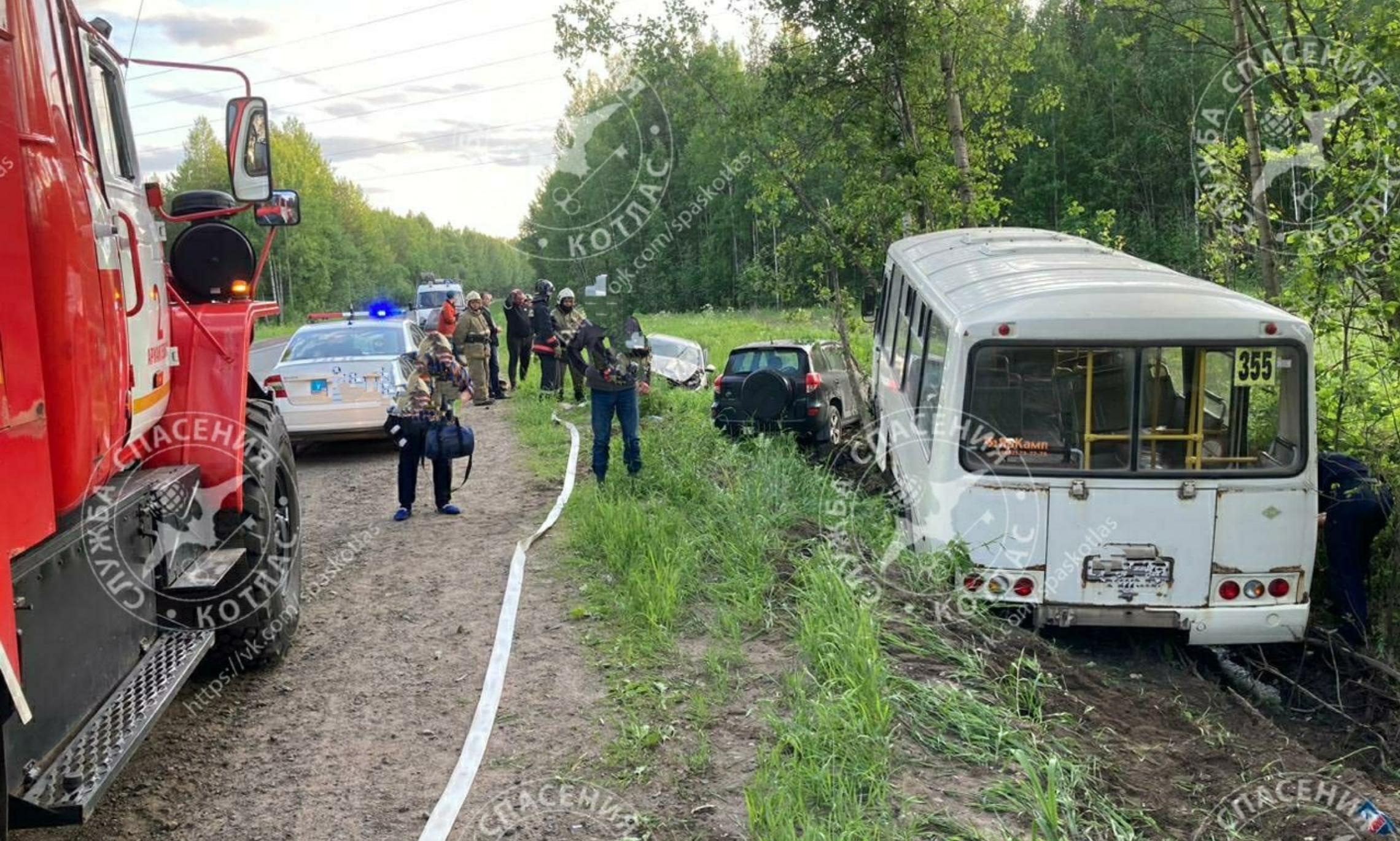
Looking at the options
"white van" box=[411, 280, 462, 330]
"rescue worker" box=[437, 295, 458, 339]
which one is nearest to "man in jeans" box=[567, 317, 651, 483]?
"rescue worker" box=[437, 295, 458, 339]

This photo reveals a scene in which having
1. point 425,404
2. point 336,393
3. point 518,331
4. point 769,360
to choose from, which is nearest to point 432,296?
point 518,331

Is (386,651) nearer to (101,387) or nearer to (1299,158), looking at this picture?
(101,387)

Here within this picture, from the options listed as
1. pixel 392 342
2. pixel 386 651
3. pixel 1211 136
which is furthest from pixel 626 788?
pixel 1211 136

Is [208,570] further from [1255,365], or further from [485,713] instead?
[1255,365]

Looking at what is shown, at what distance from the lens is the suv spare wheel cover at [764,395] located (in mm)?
13156

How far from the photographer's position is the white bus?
6465 mm

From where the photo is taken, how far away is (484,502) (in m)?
9.70

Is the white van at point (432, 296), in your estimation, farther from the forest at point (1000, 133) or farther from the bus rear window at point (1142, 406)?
the bus rear window at point (1142, 406)

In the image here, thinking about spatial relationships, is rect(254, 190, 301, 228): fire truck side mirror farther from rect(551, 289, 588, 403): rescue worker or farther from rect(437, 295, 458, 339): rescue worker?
rect(437, 295, 458, 339): rescue worker

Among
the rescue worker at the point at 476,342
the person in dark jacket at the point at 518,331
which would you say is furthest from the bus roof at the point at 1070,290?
the person in dark jacket at the point at 518,331

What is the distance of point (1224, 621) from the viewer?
6.55m

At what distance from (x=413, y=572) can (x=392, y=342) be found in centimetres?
564

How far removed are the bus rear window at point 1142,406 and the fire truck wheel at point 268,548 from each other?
13.4ft

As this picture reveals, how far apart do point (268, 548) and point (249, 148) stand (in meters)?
1.97
